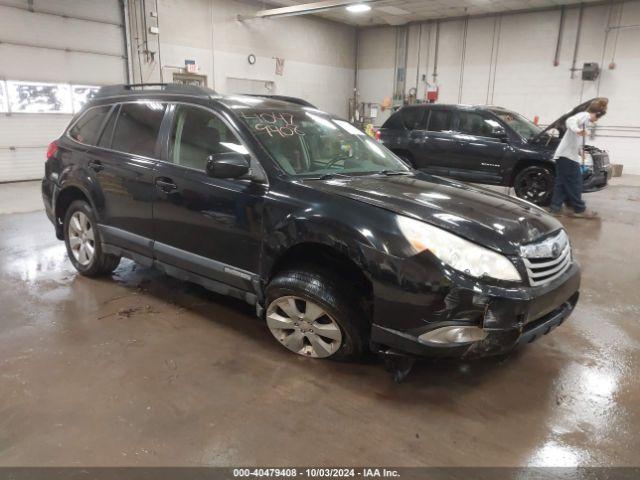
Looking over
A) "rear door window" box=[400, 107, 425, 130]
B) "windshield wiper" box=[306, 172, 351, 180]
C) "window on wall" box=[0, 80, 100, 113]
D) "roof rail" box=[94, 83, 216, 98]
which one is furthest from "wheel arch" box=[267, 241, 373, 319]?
"window on wall" box=[0, 80, 100, 113]

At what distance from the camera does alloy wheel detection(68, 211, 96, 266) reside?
154 inches

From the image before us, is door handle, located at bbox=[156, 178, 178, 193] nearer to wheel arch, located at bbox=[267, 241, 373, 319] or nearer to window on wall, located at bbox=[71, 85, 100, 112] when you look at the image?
wheel arch, located at bbox=[267, 241, 373, 319]

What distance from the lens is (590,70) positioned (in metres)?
11.9

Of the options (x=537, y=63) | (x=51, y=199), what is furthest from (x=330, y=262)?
(x=537, y=63)

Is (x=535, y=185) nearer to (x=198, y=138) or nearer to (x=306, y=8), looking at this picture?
(x=198, y=138)

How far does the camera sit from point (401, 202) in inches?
97.0

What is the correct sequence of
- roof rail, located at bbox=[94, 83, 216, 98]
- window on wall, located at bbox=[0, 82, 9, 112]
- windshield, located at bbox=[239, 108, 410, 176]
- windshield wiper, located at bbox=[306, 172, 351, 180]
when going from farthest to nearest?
window on wall, located at bbox=[0, 82, 9, 112] → roof rail, located at bbox=[94, 83, 216, 98] → windshield, located at bbox=[239, 108, 410, 176] → windshield wiper, located at bbox=[306, 172, 351, 180]

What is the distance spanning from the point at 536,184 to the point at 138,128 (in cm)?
634

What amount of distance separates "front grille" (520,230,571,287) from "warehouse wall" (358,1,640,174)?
38.4 ft

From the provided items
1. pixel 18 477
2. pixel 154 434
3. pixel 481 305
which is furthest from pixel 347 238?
pixel 18 477

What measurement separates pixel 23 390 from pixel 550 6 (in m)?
14.2

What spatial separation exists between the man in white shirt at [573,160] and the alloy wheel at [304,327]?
17.7 ft

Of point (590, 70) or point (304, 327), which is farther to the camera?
point (590, 70)

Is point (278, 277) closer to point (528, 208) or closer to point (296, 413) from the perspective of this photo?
point (296, 413)
